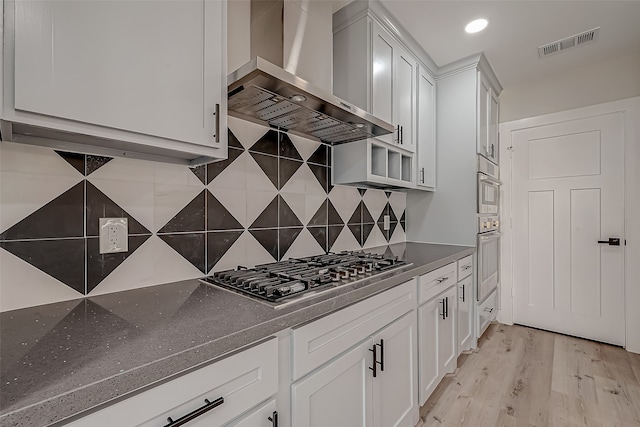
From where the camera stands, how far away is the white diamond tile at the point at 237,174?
1381mm

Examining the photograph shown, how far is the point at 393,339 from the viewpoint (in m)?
1.37

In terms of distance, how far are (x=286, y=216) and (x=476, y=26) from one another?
191 centimetres

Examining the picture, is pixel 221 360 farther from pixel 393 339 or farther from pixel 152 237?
pixel 393 339

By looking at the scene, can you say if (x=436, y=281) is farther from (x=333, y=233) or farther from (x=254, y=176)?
(x=254, y=176)

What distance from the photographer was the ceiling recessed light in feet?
6.72

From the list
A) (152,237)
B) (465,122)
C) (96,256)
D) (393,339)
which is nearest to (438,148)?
(465,122)

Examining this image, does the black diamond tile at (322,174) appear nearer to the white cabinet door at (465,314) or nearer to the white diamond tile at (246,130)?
the white diamond tile at (246,130)

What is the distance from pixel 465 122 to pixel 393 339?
202 cm

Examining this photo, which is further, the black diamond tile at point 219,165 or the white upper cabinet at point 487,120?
the white upper cabinet at point 487,120

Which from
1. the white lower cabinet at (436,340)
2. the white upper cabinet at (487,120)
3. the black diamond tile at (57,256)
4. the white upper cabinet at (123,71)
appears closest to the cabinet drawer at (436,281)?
the white lower cabinet at (436,340)

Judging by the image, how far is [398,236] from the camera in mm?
2773

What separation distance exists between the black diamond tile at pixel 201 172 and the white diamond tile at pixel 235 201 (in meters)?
0.06

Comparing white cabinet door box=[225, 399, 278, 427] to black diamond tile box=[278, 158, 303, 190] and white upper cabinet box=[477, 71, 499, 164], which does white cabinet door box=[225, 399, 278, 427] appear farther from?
white upper cabinet box=[477, 71, 499, 164]

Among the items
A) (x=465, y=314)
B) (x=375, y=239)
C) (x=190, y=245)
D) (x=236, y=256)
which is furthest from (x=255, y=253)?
(x=465, y=314)
